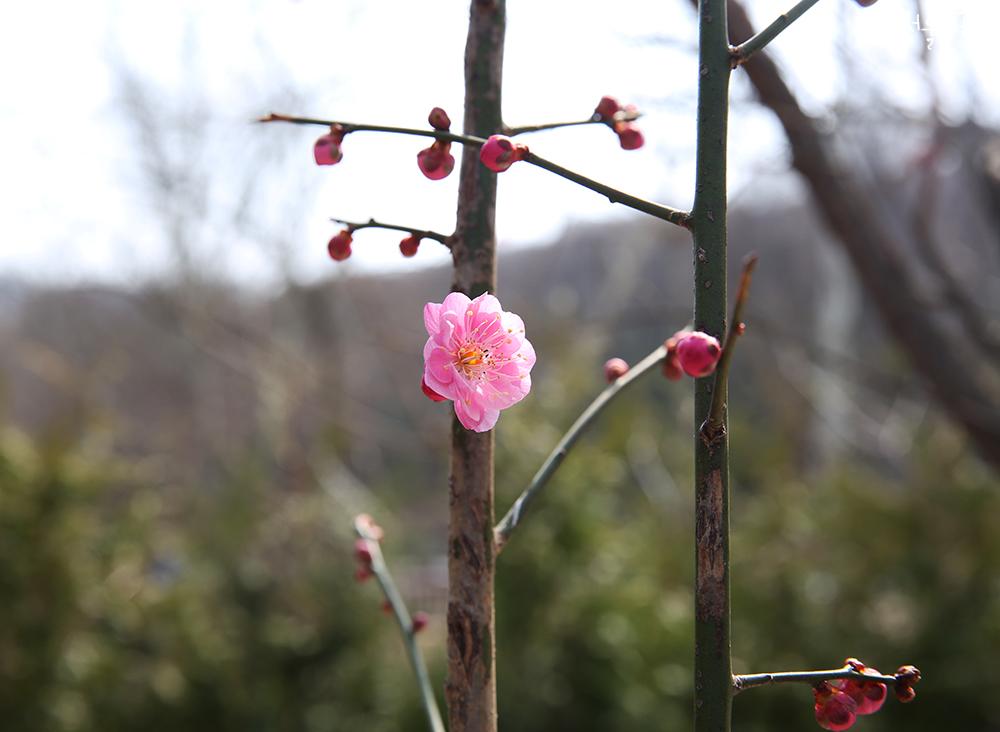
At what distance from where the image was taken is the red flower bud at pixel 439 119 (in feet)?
2.35

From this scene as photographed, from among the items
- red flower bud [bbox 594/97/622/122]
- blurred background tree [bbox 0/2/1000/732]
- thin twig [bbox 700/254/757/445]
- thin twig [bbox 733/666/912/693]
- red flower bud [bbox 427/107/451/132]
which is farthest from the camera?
blurred background tree [bbox 0/2/1000/732]

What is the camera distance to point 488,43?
30.9 inches

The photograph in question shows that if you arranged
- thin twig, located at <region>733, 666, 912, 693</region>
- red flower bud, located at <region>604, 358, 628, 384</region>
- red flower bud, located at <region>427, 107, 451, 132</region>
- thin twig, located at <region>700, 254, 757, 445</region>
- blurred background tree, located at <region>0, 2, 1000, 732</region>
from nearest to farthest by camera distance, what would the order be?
thin twig, located at <region>700, 254, 757, 445</region>, thin twig, located at <region>733, 666, 912, 693</region>, red flower bud, located at <region>427, 107, 451, 132</region>, red flower bud, located at <region>604, 358, 628, 384</region>, blurred background tree, located at <region>0, 2, 1000, 732</region>

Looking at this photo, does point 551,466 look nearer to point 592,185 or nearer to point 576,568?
point 592,185

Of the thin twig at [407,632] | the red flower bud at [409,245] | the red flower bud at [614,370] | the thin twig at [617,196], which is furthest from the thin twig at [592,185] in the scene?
the thin twig at [407,632]

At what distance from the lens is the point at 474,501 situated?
743 mm

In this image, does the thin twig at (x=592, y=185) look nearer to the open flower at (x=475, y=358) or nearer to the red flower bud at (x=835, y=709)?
the open flower at (x=475, y=358)

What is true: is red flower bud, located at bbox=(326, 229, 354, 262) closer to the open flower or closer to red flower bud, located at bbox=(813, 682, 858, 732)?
the open flower

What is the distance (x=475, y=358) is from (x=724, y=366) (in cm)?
26

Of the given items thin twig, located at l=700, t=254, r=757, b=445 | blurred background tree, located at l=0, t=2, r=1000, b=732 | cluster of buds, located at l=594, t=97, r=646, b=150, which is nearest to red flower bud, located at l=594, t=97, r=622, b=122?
cluster of buds, located at l=594, t=97, r=646, b=150

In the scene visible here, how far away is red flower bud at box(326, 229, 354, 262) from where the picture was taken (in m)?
0.80

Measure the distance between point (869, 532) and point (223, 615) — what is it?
9.94 ft

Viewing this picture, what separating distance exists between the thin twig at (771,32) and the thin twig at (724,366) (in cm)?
16

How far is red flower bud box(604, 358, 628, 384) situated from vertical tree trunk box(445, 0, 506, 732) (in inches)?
8.9
